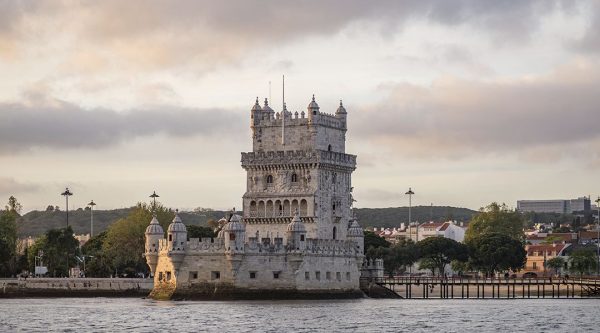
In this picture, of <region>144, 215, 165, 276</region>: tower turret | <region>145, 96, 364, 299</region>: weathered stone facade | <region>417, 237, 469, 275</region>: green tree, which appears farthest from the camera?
<region>417, 237, 469, 275</region>: green tree

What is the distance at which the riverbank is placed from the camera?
154 metres

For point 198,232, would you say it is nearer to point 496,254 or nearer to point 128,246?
point 128,246

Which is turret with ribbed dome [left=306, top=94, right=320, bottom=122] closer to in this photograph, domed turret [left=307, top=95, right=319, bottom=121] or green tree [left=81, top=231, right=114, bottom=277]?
domed turret [left=307, top=95, right=319, bottom=121]

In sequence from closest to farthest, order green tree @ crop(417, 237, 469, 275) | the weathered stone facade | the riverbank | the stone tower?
the weathered stone facade, the stone tower, the riverbank, green tree @ crop(417, 237, 469, 275)

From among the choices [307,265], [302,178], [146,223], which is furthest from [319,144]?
[146,223]

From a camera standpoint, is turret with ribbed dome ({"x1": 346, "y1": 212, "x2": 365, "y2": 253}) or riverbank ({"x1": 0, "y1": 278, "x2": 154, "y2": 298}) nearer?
turret with ribbed dome ({"x1": 346, "y1": 212, "x2": 365, "y2": 253})

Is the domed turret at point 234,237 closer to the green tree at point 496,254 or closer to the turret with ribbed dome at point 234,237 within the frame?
the turret with ribbed dome at point 234,237

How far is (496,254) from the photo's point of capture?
190 metres

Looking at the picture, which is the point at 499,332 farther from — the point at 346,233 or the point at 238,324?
the point at 346,233

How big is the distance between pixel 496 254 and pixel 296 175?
55061 mm

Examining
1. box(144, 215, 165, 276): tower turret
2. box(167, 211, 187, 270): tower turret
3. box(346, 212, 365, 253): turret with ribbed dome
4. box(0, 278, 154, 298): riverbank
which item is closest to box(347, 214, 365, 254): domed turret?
box(346, 212, 365, 253): turret with ribbed dome

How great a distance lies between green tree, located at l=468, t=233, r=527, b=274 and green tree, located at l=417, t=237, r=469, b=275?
1.39m

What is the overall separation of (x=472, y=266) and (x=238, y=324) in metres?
98.9

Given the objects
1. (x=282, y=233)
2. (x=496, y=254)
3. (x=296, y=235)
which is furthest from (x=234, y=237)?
(x=496, y=254)
